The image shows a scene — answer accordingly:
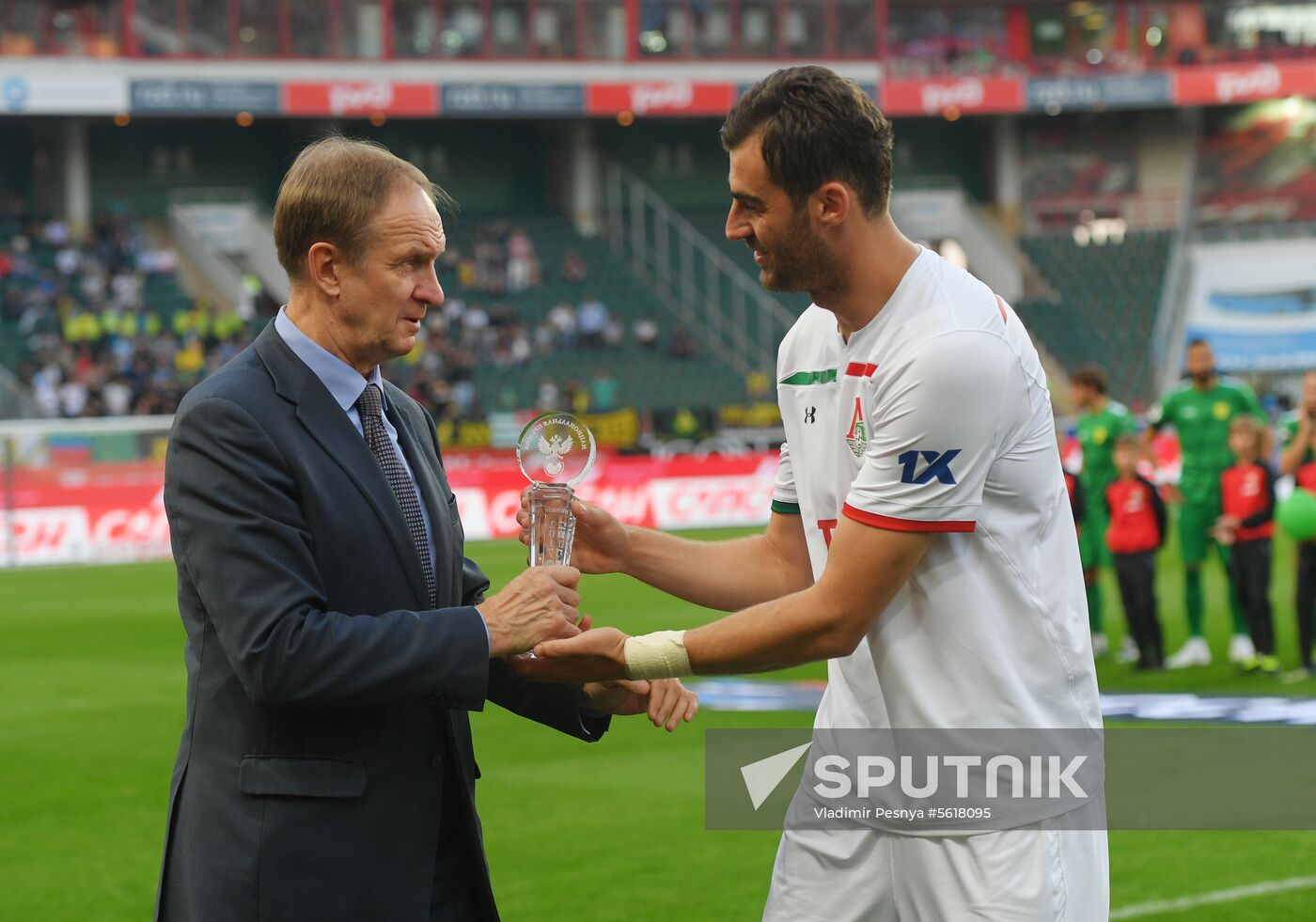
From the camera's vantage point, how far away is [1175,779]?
844 cm

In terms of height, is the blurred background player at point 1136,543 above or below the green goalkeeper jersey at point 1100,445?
below

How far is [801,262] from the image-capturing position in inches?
124

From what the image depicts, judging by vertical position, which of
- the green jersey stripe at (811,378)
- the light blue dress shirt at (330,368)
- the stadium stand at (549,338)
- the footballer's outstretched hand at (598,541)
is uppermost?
the light blue dress shirt at (330,368)

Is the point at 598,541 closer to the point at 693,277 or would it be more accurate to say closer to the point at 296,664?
the point at 296,664

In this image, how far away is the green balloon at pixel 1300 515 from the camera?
11180 mm

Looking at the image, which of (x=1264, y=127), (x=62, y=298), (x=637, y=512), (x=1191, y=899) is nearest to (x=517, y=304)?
(x=62, y=298)

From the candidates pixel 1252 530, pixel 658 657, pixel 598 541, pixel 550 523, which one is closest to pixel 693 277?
pixel 1252 530

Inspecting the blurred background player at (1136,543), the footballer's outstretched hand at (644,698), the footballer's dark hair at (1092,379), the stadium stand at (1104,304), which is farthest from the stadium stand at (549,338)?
the footballer's outstretched hand at (644,698)

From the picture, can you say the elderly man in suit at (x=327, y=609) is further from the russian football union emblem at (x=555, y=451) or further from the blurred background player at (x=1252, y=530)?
the blurred background player at (x=1252, y=530)

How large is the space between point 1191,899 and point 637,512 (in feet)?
53.6

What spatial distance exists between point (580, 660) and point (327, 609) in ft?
1.83

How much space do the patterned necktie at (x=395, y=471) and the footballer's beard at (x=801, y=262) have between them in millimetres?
811

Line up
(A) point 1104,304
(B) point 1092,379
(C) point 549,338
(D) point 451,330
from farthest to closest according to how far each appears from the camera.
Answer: (A) point 1104,304
(C) point 549,338
(D) point 451,330
(B) point 1092,379

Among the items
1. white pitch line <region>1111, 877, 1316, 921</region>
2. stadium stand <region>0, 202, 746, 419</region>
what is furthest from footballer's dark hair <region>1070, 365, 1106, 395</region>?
stadium stand <region>0, 202, 746, 419</region>
